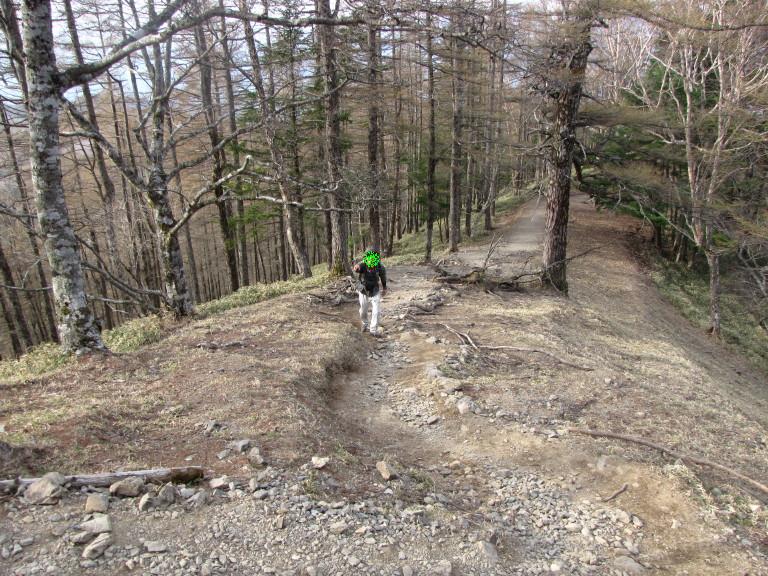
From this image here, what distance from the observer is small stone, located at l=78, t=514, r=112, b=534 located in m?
3.01

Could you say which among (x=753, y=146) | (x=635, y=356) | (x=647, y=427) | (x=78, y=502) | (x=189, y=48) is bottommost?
(x=635, y=356)

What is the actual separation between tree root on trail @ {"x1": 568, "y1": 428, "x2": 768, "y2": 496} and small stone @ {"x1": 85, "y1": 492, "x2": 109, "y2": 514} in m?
5.16

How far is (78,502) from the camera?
3.32 metres

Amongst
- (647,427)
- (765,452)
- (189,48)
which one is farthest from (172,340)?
(189,48)

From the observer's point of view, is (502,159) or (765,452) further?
(502,159)

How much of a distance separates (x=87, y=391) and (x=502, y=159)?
66.2 feet

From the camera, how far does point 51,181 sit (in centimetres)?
614

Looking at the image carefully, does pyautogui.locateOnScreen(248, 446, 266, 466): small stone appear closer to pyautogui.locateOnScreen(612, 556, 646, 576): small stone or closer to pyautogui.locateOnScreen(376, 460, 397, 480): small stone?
pyautogui.locateOnScreen(376, 460, 397, 480): small stone

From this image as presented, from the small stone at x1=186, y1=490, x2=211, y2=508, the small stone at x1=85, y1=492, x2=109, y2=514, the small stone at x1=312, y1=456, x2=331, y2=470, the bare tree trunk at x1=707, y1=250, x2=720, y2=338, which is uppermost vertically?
the small stone at x1=85, y1=492, x2=109, y2=514

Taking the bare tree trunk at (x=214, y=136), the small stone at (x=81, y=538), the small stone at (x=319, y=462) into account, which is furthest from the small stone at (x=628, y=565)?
the bare tree trunk at (x=214, y=136)

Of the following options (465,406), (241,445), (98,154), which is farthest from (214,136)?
(241,445)

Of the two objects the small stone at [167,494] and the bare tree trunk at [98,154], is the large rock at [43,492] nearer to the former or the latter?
the small stone at [167,494]

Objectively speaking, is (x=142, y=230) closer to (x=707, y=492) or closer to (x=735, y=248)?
(x=707, y=492)

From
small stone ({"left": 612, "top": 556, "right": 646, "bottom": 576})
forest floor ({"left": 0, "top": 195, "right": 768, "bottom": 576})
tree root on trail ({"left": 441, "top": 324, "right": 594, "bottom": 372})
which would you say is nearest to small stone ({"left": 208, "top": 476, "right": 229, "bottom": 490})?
forest floor ({"left": 0, "top": 195, "right": 768, "bottom": 576})
